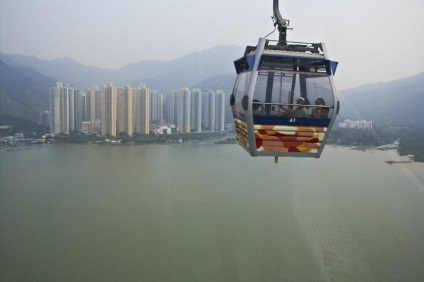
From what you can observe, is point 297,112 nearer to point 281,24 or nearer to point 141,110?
point 281,24

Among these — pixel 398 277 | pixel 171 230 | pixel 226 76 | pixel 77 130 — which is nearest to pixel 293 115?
pixel 398 277

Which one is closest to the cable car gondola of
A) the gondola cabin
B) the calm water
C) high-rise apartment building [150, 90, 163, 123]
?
the gondola cabin

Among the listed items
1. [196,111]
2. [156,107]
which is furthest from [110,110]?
[196,111]

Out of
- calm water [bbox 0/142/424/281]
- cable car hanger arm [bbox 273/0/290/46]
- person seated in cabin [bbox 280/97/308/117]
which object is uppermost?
cable car hanger arm [bbox 273/0/290/46]

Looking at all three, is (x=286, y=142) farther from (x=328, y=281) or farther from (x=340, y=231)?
(x=340, y=231)

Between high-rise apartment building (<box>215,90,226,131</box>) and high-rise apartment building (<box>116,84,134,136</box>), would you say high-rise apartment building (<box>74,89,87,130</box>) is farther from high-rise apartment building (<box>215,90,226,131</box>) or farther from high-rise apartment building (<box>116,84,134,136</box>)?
high-rise apartment building (<box>215,90,226,131</box>)

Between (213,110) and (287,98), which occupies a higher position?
(213,110)
